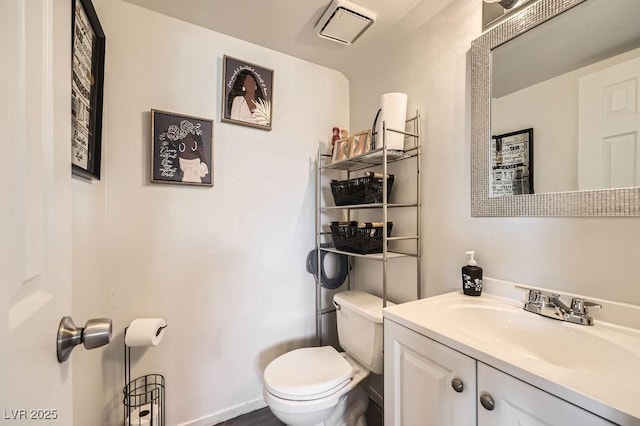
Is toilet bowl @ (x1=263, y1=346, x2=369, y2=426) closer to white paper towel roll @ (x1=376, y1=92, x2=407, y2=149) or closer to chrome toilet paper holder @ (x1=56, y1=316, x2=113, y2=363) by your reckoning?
chrome toilet paper holder @ (x1=56, y1=316, x2=113, y2=363)

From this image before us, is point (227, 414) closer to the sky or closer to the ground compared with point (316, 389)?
closer to the ground

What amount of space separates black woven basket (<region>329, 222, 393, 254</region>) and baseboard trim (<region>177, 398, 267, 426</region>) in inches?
44.5

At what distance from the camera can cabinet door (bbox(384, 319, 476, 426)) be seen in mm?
731

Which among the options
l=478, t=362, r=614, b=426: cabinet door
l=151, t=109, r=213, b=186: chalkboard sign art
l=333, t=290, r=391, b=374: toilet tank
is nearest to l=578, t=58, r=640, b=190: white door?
l=478, t=362, r=614, b=426: cabinet door

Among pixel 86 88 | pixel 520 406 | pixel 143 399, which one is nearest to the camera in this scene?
pixel 520 406

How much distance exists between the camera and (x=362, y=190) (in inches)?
58.0

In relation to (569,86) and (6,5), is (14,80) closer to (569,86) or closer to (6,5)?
(6,5)

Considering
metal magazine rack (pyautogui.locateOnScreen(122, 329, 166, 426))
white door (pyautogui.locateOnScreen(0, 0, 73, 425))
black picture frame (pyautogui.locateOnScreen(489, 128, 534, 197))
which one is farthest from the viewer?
metal magazine rack (pyautogui.locateOnScreen(122, 329, 166, 426))

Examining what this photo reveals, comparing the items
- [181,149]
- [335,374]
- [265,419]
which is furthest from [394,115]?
[265,419]

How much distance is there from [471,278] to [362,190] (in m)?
0.68

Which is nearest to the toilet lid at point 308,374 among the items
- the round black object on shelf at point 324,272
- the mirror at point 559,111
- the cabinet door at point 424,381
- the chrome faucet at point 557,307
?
the cabinet door at point 424,381

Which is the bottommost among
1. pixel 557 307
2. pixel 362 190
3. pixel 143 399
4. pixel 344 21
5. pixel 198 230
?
pixel 143 399

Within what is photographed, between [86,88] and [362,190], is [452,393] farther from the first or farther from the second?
[86,88]

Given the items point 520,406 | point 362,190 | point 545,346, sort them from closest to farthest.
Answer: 1. point 520,406
2. point 545,346
3. point 362,190
